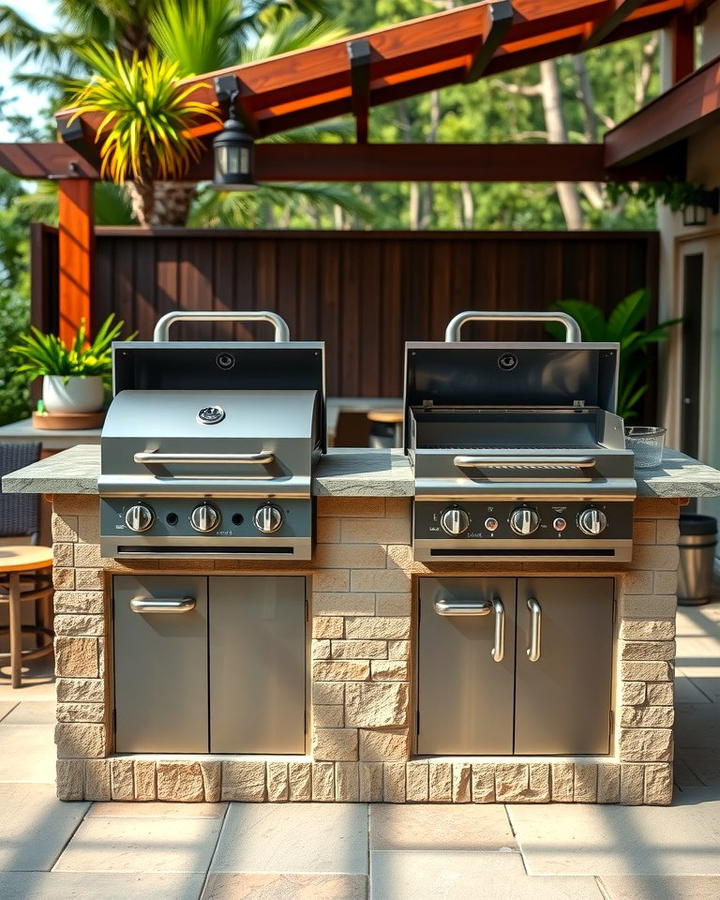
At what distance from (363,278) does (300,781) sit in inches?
208

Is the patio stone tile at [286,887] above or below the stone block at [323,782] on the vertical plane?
below

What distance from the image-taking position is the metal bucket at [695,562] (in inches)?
248

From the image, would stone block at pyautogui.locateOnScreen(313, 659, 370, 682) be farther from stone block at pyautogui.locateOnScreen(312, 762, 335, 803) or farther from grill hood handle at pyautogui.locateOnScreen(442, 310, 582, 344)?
grill hood handle at pyautogui.locateOnScreen(442, 310, 582, 344)

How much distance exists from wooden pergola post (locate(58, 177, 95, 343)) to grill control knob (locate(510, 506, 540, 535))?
15.4 feet

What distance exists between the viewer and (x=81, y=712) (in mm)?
3754

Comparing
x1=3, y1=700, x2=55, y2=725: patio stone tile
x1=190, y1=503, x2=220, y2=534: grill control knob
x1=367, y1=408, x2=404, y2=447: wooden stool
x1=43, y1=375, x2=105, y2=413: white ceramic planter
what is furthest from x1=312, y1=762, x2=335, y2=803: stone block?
x1=367, y1=408, x2=404, y2=447: wooden stool

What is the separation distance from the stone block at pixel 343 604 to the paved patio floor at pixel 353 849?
59cm

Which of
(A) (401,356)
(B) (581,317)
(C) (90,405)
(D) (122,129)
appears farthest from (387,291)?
(C) (90,405)

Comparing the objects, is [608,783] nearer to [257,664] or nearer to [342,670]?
[342,670]

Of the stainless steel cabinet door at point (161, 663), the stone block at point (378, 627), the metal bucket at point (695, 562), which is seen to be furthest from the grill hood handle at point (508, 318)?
the metal bucket at point (695, 562)

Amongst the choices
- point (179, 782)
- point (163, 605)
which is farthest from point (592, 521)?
point (179, 782)

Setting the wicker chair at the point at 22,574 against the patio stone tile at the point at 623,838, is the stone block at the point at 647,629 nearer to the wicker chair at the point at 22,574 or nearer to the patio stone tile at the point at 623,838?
the patio stone tile at the point at 623,838

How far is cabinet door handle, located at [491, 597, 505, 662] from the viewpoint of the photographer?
3674 millimetres

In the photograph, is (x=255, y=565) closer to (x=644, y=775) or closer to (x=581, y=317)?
(x=644, y=775)
